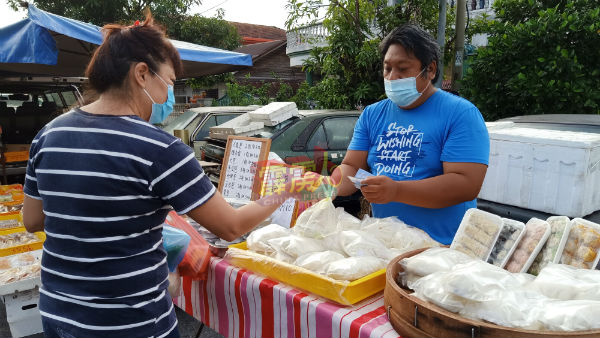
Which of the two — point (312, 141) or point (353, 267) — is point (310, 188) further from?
point (312, 141)

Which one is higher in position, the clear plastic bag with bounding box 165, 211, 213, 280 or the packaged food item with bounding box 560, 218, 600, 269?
the packaged food item with bounding box 560, 218, 600, 269

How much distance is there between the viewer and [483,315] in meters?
1.04

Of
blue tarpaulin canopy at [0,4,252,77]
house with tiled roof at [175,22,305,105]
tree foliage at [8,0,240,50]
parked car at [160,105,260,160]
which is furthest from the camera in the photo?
house with tiled roof at [175,22,305,105]

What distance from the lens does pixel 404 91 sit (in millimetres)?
2066

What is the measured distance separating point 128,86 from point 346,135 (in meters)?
5.03

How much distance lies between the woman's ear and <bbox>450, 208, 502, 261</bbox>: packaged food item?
122 centimetres

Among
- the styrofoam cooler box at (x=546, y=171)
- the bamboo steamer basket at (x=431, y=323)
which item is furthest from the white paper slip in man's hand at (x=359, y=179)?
the styrofoam cooler box at (x=546, y=171)

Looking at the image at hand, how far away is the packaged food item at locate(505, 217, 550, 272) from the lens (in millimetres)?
1384

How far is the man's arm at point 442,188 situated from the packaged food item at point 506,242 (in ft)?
1.18

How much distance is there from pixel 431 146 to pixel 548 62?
13.5 ft

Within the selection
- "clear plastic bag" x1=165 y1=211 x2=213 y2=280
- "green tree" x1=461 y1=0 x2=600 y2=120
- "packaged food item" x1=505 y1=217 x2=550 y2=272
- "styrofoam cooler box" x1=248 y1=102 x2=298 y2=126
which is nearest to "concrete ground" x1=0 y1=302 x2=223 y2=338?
"clear plastic bag" x1=165 y1=211 x2=213 y2=280

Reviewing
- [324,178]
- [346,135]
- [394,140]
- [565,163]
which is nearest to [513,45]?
[346,135]

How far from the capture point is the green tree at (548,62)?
4922 millimetres

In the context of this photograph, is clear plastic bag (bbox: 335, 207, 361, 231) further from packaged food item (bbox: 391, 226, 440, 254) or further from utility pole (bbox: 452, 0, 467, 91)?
utility pole (bbox: 452, 0, 467, 91)
